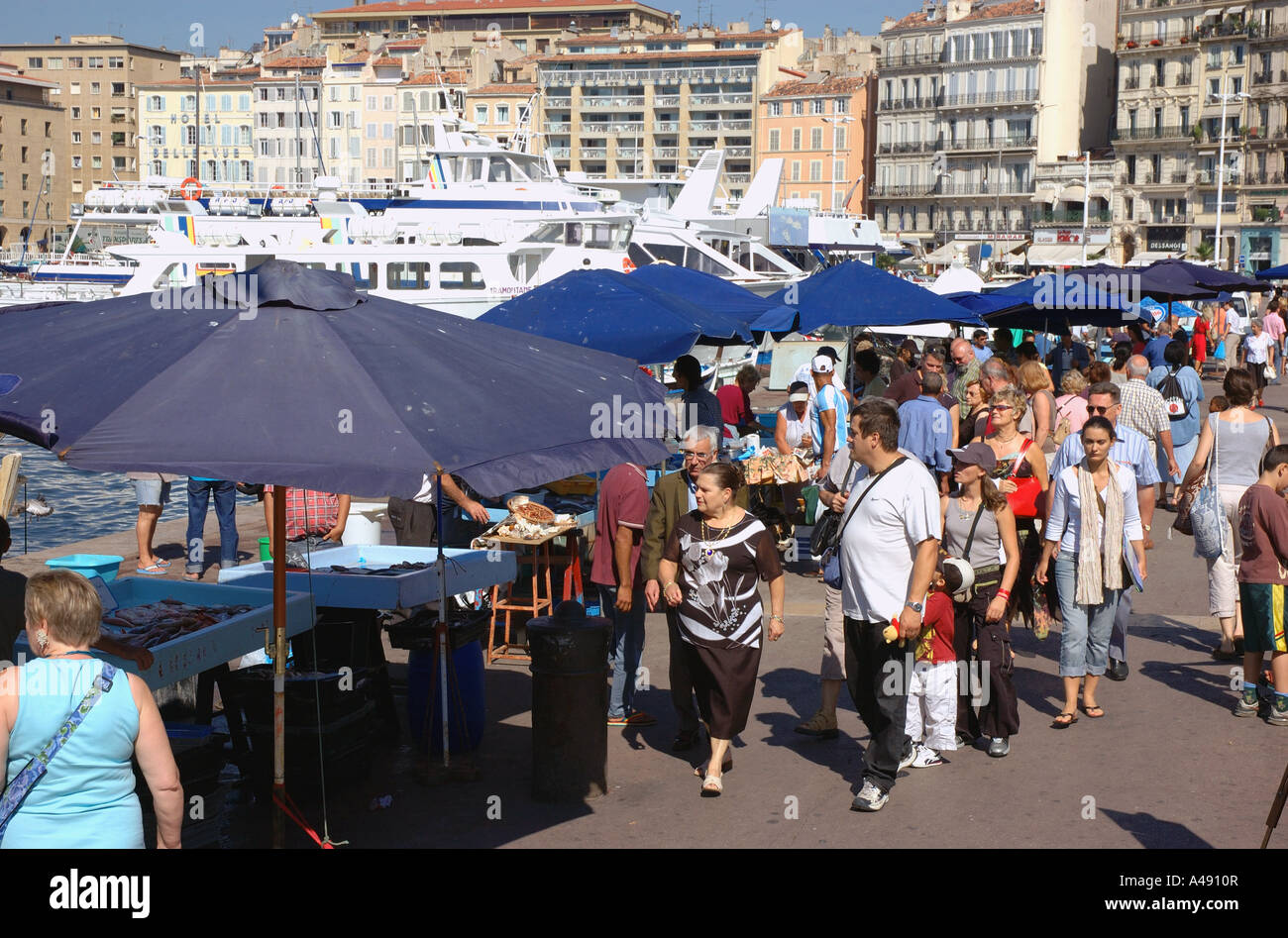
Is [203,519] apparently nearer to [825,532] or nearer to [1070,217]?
[825,532]

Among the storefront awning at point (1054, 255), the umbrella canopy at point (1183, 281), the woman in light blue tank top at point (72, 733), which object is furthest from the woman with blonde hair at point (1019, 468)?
the storefront awning at point (1054, 255)

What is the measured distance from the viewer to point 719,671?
6715mm

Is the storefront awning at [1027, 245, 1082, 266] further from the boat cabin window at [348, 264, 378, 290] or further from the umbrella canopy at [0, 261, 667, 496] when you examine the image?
the umbrella canopy at [0, 261, 667, 496]

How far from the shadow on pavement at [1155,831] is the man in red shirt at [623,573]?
2600 mm

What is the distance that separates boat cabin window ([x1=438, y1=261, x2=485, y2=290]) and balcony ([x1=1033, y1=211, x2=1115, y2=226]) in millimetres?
55665

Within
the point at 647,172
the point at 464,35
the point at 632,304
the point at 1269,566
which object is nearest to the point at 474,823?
the point at 1269,566

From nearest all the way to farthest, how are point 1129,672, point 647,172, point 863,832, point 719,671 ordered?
point 863,832 → point 719,671 → point 1129,672 → point 647,172

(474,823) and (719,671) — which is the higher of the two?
(719,671)

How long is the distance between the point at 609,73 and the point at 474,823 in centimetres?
9284

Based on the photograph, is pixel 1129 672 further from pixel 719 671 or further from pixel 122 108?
pixel 122 108

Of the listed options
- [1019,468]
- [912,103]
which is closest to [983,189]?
[912,103]

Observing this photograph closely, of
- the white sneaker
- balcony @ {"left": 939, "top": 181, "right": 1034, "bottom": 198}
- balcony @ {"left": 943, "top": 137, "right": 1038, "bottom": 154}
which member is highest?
balcony @ {"left": 943, "top": 137, "right": 1038, "bottom": 154}

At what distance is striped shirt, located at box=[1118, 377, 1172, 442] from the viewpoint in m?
12.6

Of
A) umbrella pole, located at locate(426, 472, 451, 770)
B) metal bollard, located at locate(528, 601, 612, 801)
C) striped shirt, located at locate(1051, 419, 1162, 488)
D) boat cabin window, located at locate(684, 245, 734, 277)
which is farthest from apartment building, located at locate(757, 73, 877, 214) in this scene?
metal bollard, located at locate(528, 601, 612, 801)
